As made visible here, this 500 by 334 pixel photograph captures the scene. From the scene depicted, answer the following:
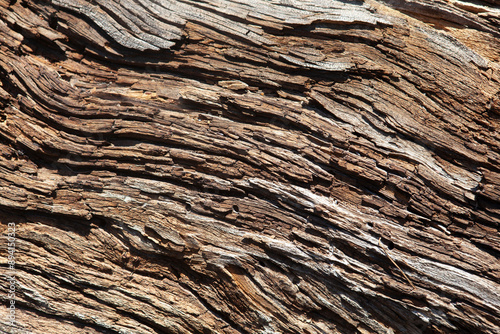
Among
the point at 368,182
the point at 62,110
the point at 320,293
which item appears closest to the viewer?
the point at 320,293

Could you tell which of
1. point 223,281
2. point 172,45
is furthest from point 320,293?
point 172,45

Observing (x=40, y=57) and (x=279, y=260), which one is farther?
(x=40, y=57)

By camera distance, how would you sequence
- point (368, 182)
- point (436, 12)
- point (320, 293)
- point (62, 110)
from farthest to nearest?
1. point (436, 12)
2. point (62, 110)
3. point (368, 182)
4. point (320, 293)

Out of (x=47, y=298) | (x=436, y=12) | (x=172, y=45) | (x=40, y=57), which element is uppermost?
(x=436, y=12)

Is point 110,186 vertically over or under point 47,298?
over

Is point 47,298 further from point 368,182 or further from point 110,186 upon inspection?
point 368,182

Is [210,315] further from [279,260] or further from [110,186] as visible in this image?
[110,186]

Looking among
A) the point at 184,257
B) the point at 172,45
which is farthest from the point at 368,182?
the point at 172,45
